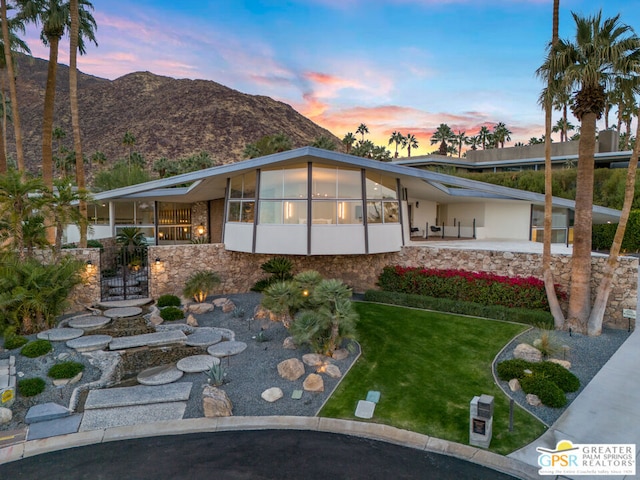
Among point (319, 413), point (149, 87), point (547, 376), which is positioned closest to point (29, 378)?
point (319, 413)

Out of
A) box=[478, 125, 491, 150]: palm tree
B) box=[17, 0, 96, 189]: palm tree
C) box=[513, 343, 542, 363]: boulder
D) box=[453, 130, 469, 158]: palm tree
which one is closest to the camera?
box=[513, 343, 542, 363]: boulder

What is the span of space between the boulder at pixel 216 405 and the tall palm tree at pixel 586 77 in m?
11.8

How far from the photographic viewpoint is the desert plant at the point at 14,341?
11.1 m

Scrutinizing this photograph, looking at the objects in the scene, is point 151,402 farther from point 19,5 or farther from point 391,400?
point 19,5

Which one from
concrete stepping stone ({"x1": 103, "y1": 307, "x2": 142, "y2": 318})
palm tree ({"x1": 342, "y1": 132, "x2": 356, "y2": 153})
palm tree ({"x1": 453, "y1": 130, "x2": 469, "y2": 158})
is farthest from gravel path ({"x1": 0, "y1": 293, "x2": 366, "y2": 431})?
palm tree ({"x1": 453, "y1": 130, "x2": 469, "y2": 158})

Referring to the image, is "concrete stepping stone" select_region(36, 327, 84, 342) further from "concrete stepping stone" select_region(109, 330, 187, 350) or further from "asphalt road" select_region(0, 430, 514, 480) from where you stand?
"asphalt road" select_region(0, 430, 514, 480)

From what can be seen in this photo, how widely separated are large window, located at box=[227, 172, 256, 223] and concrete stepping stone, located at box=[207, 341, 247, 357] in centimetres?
647

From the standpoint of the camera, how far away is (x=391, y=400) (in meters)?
8.83

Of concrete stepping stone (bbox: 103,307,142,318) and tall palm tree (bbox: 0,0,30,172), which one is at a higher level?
tall palm tree (bbox: 0,0,30,172)

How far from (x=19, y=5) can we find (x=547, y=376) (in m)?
28.2

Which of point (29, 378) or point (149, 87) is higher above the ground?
point (149, 87)

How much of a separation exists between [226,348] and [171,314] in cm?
426

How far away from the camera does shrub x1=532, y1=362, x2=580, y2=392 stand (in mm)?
8977

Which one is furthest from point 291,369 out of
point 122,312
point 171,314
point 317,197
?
point 122,312
